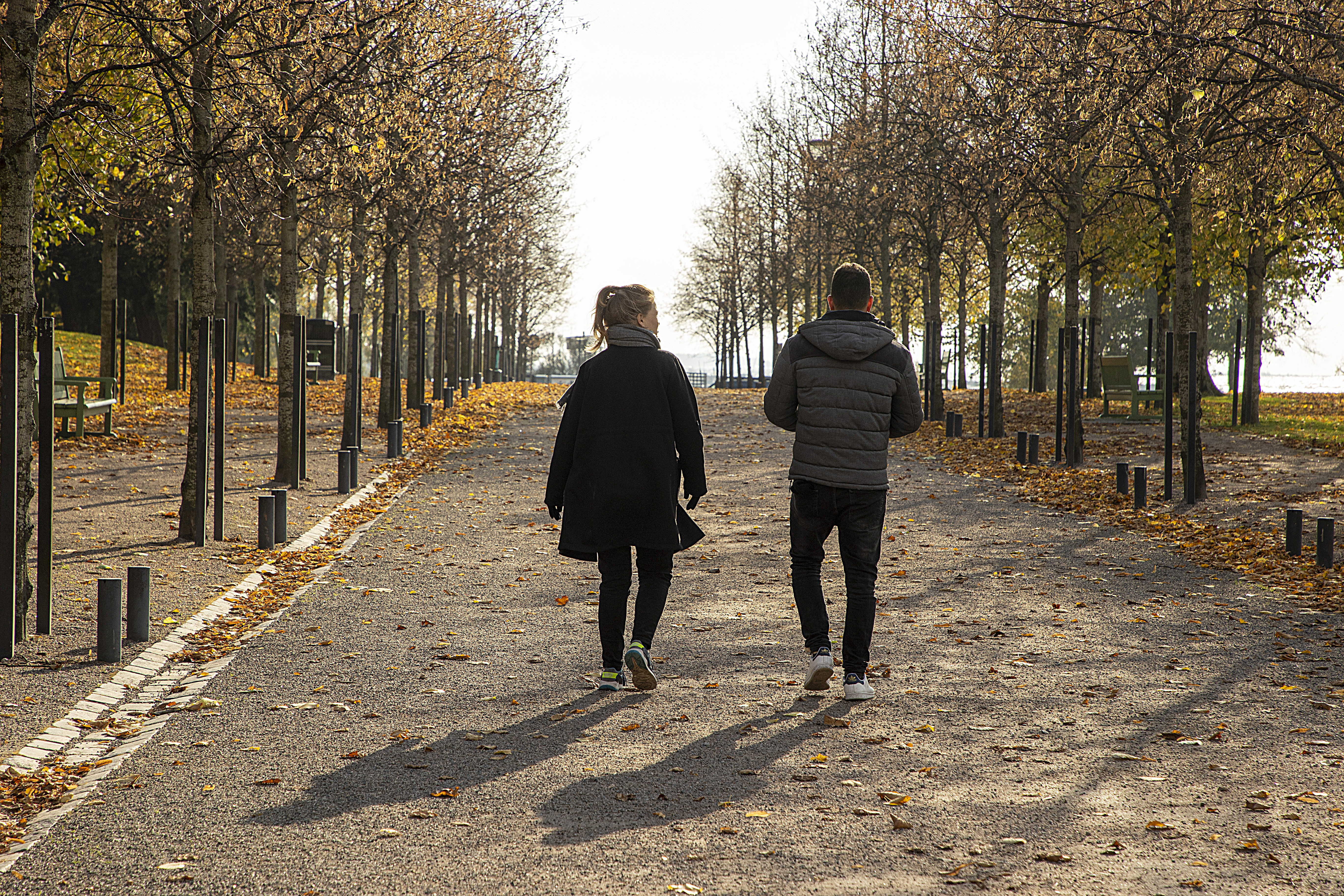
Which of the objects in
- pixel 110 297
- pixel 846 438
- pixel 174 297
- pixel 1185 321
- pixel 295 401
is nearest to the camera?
pixel 846 438

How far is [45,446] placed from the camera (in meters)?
6.38

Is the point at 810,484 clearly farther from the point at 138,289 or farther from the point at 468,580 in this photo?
the point at 138,289

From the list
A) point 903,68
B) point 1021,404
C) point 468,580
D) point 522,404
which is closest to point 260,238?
point 522,404

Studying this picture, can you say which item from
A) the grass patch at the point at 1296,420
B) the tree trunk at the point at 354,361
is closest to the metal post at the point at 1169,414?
the grass patch at the point at 1296,420

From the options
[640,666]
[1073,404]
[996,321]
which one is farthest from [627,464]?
[996,321]

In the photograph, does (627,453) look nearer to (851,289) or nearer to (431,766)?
(851,289)

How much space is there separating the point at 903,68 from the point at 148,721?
20522mm

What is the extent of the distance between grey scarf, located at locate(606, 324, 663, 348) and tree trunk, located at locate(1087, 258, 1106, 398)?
22.5 meters

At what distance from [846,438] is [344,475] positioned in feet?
29.2

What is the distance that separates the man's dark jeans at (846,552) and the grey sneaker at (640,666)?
0.79m

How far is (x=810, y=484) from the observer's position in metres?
5.56

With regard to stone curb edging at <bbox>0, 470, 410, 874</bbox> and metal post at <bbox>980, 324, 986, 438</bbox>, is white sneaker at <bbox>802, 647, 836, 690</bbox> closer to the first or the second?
stone curb edging at <bbox>0, 470, 410, 874</bbox>

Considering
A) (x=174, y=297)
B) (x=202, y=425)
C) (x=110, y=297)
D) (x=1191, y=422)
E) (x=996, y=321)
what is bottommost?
(x=202, y=425)

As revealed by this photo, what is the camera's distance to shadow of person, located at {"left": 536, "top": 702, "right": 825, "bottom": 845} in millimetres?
3963
